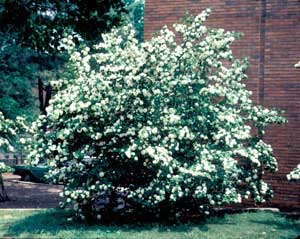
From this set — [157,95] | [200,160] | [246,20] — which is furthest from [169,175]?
[246,20]

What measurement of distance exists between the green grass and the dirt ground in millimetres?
5956

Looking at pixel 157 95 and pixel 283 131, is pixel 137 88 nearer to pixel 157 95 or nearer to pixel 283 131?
pixel 157 95

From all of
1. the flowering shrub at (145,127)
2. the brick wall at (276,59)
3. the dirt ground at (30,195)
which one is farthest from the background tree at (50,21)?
the flowering shrub at (145,127)

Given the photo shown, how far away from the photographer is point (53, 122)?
9.09m

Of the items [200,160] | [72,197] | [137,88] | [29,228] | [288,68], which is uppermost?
[288,68]

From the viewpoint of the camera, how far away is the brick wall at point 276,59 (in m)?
11.7

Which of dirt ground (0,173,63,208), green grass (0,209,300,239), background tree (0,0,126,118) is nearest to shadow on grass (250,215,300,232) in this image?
green grass (0,209,300,239)

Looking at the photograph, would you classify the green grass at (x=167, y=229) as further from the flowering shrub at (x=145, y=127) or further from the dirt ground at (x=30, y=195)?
the dirt ground at (x=30, y=195)

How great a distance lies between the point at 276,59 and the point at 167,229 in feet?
17.9

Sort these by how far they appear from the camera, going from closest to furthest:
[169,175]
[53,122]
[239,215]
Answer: [169,175] → [53,122] → [239,215]

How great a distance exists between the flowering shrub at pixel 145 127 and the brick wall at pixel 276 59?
98.7 inches

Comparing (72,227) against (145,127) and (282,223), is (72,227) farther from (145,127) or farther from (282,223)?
(282,223)

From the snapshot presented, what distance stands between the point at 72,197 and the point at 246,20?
21.6ft

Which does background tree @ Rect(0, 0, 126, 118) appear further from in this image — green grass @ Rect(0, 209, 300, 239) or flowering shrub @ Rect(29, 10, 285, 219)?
green grass @ Rect(0, 209, 300, 239)
